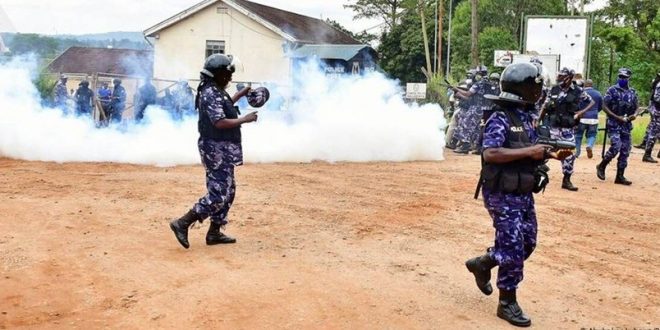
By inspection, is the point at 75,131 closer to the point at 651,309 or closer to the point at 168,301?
the point at 168,301

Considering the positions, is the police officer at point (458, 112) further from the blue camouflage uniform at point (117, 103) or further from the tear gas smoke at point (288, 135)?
the blue camouflage uniform at point (117, 103)

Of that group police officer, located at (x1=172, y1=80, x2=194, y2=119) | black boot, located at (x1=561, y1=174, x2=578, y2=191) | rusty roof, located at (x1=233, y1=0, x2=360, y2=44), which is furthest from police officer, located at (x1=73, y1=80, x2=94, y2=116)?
black boot, located at (x1=561, y1=174, x2=578, y2=191)

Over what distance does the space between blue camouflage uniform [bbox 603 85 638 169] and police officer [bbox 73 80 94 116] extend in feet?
42.9

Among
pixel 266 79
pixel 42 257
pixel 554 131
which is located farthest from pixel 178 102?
pixel 42 257

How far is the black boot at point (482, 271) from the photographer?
196 inches

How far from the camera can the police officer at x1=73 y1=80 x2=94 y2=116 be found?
704 inches

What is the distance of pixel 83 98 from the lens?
17922mm

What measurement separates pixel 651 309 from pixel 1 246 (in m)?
5.89

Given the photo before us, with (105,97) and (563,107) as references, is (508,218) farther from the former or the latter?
(105,97)

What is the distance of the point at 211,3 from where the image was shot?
A: 29.6m

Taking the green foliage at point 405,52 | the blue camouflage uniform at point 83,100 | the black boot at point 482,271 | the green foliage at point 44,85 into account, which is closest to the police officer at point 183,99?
the blue camouflage uniform at point 83,100

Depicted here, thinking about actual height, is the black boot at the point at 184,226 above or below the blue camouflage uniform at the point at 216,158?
below

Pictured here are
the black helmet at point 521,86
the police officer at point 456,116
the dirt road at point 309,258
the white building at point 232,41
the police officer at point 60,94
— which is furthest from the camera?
the white building at point 232,41

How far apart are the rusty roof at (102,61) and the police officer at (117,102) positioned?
1022cm
